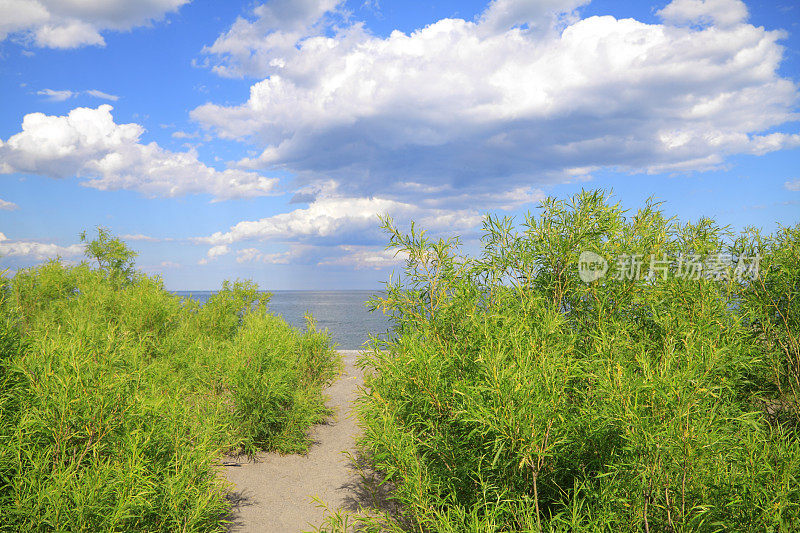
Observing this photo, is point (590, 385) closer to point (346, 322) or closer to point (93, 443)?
point (93, 443)

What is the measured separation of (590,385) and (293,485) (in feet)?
21.0

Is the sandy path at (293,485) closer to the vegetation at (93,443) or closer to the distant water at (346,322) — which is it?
the vegetation at (93,443)

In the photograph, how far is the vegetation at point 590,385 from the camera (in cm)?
358

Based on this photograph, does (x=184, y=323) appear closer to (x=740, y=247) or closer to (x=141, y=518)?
(x=141, y=518)

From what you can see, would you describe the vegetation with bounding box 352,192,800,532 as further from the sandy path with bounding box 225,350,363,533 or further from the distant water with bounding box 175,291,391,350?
the sandy path with bounding box 225,350,363,533

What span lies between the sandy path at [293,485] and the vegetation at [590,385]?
226 centimetres

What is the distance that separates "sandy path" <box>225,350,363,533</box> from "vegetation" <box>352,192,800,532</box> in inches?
89.0

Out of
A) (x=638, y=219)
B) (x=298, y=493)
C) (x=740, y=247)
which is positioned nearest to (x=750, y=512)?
(x=638, y=219)

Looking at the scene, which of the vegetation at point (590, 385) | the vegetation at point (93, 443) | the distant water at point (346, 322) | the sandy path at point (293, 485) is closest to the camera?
the vegetation at point (590, 385)

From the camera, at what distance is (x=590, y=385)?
4.27 m

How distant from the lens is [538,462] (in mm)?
3650

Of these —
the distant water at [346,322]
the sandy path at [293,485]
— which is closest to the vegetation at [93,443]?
the sandy path at [293,485]

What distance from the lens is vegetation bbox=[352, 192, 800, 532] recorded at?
358 centimetres

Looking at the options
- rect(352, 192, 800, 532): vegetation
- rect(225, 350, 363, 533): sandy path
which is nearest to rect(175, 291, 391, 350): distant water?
rect(352, 192, 800, 532): vegetation
